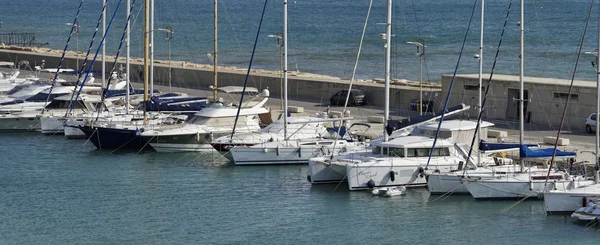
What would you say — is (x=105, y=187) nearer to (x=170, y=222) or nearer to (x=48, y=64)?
(x=170, y=222)

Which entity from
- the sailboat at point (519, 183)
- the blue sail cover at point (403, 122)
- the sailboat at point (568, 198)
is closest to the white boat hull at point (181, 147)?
the blue sail cover at point (403, 122)

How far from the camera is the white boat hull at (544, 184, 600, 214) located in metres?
34.5

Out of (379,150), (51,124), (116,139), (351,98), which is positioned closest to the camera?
(379,150)

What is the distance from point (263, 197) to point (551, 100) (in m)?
14.0

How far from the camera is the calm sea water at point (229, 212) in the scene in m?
34.4

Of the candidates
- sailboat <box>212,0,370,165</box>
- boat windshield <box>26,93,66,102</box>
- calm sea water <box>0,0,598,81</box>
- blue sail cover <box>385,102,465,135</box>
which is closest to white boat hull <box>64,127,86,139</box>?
boat windshield <box>26,93,66,102</box>

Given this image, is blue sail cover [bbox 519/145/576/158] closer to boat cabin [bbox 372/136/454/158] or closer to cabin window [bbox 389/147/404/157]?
boat cabin [bbox 372/136/454/158]

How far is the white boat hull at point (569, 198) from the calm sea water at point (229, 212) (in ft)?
1.06

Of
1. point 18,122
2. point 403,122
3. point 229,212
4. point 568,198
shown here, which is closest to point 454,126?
point 403,122

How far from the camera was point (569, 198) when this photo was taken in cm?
3469

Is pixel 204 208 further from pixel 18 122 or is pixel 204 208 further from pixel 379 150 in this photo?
pixel 18 122

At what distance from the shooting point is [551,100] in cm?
4806

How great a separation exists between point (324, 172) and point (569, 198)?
8.94m

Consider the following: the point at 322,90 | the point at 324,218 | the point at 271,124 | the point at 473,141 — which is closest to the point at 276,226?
the point at 324,218
